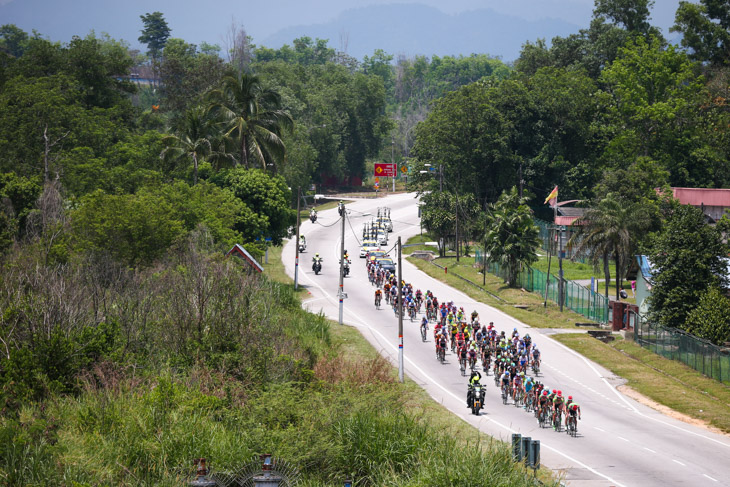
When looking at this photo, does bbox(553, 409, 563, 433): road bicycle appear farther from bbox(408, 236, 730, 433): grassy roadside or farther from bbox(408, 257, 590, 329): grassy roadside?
bbox(408, 257, 590, 329): grassy roadside

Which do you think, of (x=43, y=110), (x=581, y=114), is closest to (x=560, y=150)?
(x=581, y=114)

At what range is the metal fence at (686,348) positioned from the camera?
38.6 m

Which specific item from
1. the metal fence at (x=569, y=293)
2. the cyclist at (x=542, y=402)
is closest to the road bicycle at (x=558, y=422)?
the cyclist at (x=542, y=402)

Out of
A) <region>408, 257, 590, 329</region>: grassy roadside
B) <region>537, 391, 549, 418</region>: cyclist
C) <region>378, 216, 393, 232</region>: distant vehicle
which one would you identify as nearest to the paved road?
<region>537, 391, 549, 418</region>: cyclist

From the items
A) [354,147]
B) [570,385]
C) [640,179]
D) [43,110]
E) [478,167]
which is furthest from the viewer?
[354,147]

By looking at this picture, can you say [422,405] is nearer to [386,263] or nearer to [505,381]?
[505,381]

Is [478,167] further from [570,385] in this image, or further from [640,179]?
[570,385]

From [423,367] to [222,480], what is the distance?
79.6ft

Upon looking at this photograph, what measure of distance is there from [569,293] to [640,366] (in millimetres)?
13694

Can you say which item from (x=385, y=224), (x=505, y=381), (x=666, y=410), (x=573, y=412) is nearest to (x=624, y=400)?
(x=666, y=410)

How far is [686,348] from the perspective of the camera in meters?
41.8

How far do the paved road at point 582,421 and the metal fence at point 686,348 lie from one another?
13.4ft

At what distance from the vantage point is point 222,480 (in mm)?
17203

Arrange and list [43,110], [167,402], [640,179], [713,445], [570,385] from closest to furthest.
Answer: [167,402], [713,445], [570,385], [43,110], [640,179]
